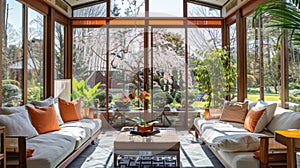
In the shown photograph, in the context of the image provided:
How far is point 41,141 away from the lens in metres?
3.75

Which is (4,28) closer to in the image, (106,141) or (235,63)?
(106,141)

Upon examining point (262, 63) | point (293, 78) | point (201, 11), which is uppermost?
point (201, 11)

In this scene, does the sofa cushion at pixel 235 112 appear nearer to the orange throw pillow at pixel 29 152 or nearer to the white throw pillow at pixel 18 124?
the white throw pillow at pixel 18 124

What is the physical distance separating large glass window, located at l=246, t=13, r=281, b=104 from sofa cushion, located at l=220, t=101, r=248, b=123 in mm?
416

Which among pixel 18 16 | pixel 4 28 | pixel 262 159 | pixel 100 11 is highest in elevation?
pixel 100 11

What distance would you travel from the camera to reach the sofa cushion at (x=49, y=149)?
3021 mm

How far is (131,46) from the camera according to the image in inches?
294

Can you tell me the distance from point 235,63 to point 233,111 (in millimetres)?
1593

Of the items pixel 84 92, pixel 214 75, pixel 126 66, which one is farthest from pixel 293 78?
pixel 84 92

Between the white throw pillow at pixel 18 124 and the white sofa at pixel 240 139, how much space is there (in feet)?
7.92

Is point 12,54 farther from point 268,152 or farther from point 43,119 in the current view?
point 268,152

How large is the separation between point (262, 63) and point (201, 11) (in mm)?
2661

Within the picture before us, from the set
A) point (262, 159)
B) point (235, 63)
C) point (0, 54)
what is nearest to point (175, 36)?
point (235, 63)

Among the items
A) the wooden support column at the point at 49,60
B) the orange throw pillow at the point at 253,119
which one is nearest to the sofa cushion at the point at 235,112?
the orange throw pillow at the point at 253,119
